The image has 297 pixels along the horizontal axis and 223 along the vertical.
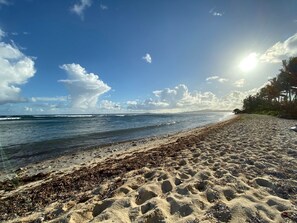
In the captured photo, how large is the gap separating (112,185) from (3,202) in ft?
10.5

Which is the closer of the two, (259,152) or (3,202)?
(3,202)

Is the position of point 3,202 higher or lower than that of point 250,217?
lower

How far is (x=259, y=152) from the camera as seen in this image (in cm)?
803

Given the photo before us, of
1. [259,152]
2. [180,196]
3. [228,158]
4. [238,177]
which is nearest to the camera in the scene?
[180,196]

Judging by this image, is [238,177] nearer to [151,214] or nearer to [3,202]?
[151,214]

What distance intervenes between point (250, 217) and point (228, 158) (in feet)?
13.6

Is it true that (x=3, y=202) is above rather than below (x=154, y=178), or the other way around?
below

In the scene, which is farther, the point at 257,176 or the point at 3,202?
the point at 3,202

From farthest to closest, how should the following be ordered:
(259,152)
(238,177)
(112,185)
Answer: (259,152)
(112,185)
(238,177)

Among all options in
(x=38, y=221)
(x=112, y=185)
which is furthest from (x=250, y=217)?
(x=38, y=221)

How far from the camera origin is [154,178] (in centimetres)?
582

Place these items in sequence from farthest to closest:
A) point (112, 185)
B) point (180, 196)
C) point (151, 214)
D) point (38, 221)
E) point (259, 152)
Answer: point (259, 152)
point (112, 185)
point (180, 196)
point (38, 221)
point (151, 214)

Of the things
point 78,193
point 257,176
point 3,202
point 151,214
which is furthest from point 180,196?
point 3,202

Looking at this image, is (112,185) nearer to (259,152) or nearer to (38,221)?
(38,221)
